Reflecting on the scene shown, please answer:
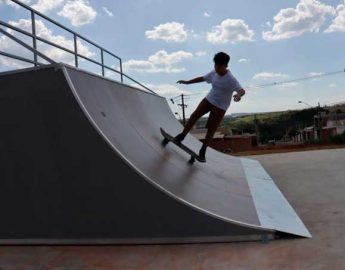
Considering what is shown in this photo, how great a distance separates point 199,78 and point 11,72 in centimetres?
254

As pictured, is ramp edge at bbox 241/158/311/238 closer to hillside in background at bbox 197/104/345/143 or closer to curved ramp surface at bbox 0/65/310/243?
curved ramp surface at bbox 0/65/310/243

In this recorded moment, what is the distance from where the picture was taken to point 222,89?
17.1 ft

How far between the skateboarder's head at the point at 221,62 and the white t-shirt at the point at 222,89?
0.08 m

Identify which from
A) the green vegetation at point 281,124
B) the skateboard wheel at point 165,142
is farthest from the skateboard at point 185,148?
the green vegetation at point 281,124

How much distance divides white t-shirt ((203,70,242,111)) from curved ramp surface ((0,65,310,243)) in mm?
1449

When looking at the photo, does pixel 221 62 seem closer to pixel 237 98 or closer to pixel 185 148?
pixel 237 98

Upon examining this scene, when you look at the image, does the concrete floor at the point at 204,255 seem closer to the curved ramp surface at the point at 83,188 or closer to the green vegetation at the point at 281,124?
the curved ramp surface at the point at 83,188

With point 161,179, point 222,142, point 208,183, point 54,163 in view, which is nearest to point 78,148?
point 54,163

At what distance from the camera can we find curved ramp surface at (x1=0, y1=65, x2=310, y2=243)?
3584 mm

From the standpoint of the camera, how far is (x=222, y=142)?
128ft

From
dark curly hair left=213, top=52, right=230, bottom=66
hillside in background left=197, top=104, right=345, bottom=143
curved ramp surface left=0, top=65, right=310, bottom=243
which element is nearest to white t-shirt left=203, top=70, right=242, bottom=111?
dark curly hair left=213, top=52, right=230, bottom=66

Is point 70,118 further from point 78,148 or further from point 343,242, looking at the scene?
point 343,242

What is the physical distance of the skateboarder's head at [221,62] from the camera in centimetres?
501

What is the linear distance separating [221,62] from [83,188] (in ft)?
7.89
